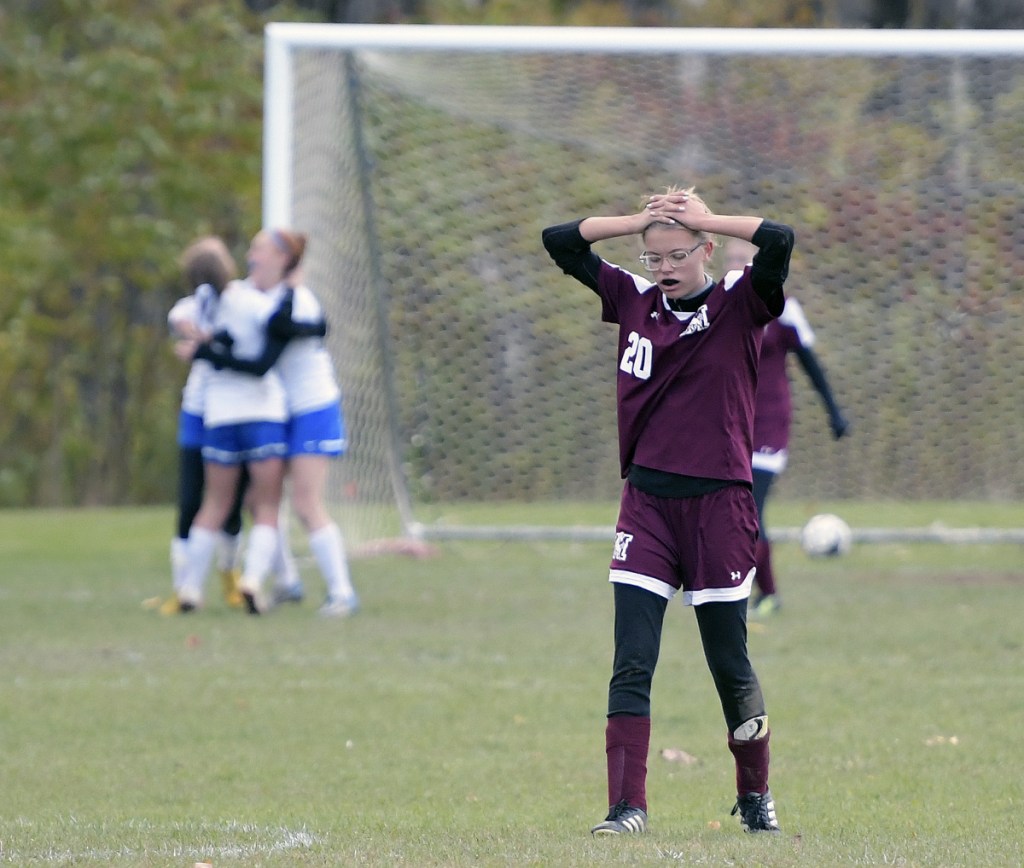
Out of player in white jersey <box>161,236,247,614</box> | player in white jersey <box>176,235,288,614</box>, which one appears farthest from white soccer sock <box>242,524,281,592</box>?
player in white jersey <box>161,236,247,614</box>

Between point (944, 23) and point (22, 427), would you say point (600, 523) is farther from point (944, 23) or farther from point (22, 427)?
point (944, 23)

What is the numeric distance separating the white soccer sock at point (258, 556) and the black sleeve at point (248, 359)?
991 millimetres

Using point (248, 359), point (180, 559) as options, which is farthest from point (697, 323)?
point (180, 559)

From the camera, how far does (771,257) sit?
15.4ft

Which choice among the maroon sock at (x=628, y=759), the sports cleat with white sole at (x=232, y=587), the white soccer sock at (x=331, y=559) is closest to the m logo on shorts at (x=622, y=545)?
the maroon sock at (x=628, y=759)

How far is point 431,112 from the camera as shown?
15570mm

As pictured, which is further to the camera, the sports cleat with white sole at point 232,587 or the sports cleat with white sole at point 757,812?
the sports cleat with white sole at point 232,587

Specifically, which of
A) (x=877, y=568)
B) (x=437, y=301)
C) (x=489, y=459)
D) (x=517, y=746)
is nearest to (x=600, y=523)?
(x=489, y=459)

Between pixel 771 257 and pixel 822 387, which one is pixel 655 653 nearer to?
pixel 771 257

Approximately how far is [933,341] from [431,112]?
4930mm

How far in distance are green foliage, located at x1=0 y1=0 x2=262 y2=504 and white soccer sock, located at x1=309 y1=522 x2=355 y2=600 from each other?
10801 mm

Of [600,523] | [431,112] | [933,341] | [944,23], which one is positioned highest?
[944,23]

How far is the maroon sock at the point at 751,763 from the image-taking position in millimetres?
4852

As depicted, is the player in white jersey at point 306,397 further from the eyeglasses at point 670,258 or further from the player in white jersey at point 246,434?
the eyeglasses at point 670,258
